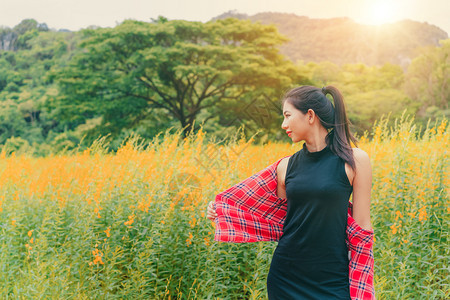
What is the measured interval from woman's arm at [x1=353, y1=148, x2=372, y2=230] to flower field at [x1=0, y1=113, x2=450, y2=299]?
1573 millimetres

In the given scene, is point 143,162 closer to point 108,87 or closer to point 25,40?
point 108,87

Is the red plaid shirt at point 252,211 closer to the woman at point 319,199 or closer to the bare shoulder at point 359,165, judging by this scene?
the woman at point 319,199

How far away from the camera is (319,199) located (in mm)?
1580

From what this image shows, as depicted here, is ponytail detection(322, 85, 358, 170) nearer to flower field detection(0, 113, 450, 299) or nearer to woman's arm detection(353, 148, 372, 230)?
woman's arm detection(353, 148, 372, 230)

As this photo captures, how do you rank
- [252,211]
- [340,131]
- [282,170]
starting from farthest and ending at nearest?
[252,211]
[282,170]
[340,131]

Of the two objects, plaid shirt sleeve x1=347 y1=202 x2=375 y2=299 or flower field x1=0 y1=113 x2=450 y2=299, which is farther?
flower field x1=0 y1=113 x2=450 y2=299

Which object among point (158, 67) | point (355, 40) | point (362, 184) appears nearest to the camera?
point (362, 184)

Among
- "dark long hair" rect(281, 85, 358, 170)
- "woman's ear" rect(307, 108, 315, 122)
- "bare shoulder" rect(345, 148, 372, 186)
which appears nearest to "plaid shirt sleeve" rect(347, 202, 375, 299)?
"bare shoulder" rect(345, 148, 372, 186)

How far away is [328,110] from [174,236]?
200 cm

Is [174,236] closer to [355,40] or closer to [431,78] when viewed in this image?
[431,78]

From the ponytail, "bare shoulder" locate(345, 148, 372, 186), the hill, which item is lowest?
"bare shoulder" locate(345, 148, 372, 186)

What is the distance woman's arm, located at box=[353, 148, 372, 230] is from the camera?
5.07 ft

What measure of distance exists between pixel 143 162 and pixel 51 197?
3.24ft

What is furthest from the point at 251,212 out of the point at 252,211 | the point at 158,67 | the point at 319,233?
the point at 158,67
